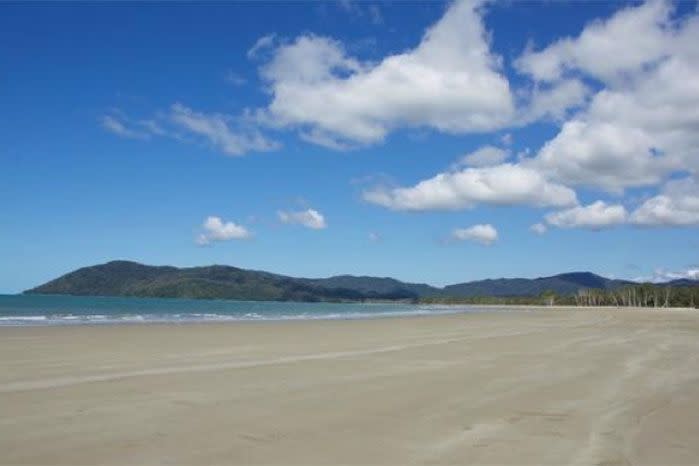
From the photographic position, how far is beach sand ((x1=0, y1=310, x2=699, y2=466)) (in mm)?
6574

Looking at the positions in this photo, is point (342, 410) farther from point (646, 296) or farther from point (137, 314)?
point (646, 296)

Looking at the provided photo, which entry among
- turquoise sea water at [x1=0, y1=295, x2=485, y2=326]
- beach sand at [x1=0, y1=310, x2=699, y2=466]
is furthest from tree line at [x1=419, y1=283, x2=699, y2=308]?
beach sand at [x1=0, y1=310, x2=699, y2=466]

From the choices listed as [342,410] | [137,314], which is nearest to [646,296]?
[137,314]

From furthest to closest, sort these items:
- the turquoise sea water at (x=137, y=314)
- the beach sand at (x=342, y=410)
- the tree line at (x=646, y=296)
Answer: the tree line at (x=646, y=296) < the turquoise sea water at (x=137, y=314) < the beach sand at (x=342, y=410)

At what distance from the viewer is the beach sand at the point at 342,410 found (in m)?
6.57

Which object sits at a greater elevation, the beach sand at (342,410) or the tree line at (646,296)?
the tree line at (646,296)

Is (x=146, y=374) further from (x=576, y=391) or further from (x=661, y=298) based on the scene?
(x=661, y=298)

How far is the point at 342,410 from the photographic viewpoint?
8.91 m

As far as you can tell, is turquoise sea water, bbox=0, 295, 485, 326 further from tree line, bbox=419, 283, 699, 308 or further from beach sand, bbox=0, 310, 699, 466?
tree line, bbox=419, 283, 699, 308

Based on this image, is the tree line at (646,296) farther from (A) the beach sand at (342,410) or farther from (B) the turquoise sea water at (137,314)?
(A) the beach sand at (342,410)

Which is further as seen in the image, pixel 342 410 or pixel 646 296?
pixel 646 296

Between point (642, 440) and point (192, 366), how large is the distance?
9.63 meters

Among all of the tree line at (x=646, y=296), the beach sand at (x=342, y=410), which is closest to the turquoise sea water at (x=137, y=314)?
the beach sand at (x=342, y=410)

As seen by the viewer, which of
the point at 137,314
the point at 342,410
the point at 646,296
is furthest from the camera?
the point at 646,296
